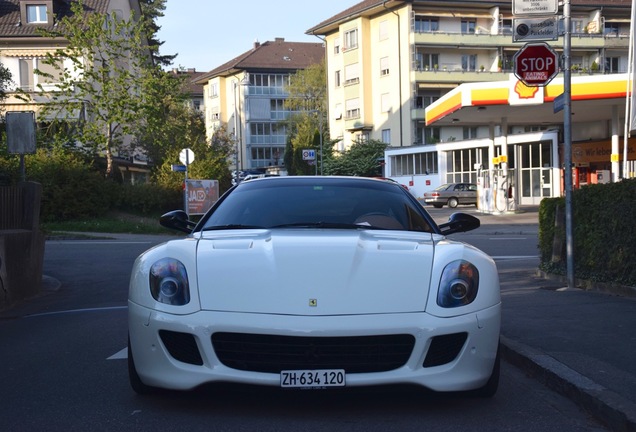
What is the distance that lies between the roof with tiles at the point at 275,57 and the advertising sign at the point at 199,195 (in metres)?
64.8

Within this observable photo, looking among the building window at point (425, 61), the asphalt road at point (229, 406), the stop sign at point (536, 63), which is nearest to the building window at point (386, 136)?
the building window at point (425, 61)

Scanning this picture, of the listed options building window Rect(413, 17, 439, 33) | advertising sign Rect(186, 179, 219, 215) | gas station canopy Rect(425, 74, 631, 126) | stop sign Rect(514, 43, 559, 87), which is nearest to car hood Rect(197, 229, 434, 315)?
stop sign Rect(514, 43, 559, 87)

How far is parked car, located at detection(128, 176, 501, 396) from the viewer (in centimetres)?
434

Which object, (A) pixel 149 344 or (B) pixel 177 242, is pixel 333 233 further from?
(A) pixel 149 344

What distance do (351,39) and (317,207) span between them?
64.3 m

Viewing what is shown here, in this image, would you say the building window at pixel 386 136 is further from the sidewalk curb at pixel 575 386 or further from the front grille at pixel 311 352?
the front grille at pixel 311 352

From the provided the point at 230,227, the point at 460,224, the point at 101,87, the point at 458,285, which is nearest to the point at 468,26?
the point at 101,87

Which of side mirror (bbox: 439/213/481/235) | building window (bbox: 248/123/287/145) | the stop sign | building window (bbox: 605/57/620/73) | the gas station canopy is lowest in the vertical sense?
side mirror (bbox: 439/213/481/235)

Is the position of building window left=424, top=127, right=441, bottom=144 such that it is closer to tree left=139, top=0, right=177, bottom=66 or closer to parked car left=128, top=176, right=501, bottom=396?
tree left=139, top=0, right=177, bottom=66

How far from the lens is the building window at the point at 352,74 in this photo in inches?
2687

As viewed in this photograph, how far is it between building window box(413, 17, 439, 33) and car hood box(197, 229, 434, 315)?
60099 mm

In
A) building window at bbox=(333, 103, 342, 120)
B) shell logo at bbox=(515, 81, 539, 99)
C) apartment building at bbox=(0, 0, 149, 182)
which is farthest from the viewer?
building window at bbox=(333, 103, 342, 120)

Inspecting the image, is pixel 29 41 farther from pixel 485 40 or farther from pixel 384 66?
pixel 485 40

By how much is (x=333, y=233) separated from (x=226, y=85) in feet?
312
